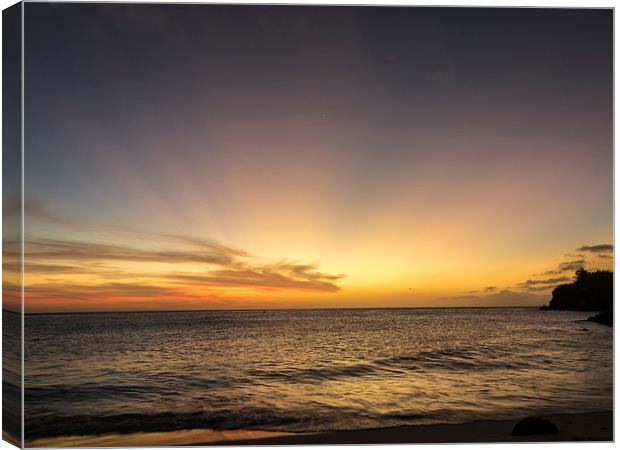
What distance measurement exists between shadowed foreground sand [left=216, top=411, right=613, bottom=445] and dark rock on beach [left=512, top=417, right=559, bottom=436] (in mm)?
41

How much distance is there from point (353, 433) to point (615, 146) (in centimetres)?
301

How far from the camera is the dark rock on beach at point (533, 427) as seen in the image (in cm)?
402

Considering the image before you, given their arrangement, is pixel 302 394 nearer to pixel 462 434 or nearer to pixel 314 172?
pixel 462 434

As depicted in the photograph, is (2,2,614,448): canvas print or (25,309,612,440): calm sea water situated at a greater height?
(2,2,614,448): canvas print

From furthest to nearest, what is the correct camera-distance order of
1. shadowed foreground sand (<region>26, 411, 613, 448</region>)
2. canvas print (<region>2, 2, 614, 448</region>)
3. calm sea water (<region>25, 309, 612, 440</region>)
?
calm sea water (<region>25, 309, 612, 440</region>), canvas print (<region>2, 2, 614, 448</region>), shadowed foreground sand (<region>26, 411, 613, 448</region>)

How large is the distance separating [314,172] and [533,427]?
3.55 meters

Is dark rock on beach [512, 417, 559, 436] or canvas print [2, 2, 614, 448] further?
canvas print [2, 2, 614, 448]

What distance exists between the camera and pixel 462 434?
4.11 meters

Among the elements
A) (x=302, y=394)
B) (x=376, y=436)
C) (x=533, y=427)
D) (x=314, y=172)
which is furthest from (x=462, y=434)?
(x=314, y=172)

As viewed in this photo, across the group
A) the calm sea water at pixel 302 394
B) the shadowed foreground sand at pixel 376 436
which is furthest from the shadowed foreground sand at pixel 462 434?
the calm sea water at pixel 302 394

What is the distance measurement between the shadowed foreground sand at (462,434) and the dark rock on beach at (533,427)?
0.04 m

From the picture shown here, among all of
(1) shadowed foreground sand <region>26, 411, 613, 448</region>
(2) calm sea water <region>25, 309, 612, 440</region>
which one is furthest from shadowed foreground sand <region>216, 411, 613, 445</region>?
(2) calm sea water <region>25, 309, 612, 440</region>

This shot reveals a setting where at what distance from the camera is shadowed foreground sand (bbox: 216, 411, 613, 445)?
157 inches

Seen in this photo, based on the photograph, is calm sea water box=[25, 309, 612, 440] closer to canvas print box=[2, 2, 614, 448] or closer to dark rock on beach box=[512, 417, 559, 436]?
canvas print box=[2, 2, 614, 448]
